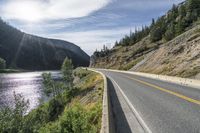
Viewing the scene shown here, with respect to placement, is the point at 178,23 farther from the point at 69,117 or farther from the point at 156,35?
the point at 69,117

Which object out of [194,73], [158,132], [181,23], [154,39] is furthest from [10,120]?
[154,39]

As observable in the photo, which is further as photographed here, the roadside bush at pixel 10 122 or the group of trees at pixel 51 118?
the roadside bush at pixel 10 122

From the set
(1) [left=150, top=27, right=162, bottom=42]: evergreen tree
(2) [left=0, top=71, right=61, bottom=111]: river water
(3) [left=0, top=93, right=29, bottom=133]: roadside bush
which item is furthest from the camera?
(1) [left=150, top=27, right=162, bottom=42]: evergreen tree

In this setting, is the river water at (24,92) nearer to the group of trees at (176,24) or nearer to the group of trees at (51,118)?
the group of trees at (51,118)

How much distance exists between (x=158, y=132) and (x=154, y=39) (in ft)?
363

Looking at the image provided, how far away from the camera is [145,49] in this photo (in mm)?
109812

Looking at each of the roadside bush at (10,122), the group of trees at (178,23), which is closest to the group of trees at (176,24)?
the group of trees at (178,23)

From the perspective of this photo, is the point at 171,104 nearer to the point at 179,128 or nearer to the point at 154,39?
the point at 179,128

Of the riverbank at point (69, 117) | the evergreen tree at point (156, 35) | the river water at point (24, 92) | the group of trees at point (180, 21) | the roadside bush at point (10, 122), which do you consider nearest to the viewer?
the riverbank at point (69, 117)

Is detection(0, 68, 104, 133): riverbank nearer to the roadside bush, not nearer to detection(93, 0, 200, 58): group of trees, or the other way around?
the roadside bush

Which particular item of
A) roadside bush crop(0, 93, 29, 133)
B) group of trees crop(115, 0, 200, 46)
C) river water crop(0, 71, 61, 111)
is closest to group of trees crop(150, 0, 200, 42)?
group of trees crop(115, 0, 200, 46)

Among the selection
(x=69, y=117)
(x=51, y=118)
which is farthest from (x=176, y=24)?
(x=69, y=117)

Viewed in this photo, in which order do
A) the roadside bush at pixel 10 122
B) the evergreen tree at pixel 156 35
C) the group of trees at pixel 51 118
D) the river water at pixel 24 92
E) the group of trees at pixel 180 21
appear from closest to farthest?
1. the group of trees at pixel 51 118
2. the roadside bush at pixel 10 122
3. the river water at pixel 24 92
4. the group of trees at pixel 180 21
5. the evergreen tree at pixel 156 35

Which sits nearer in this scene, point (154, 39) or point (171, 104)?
point (171, 104)
